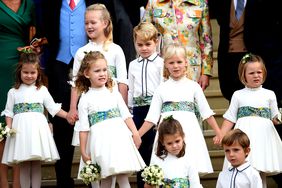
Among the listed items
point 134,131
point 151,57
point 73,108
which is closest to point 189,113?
point 134,131

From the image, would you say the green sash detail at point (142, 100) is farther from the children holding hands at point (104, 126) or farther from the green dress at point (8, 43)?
the green dress at point (8, 43)

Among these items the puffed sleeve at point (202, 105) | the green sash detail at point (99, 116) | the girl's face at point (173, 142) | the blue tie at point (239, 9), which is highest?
the blue tie at point (239, 9)

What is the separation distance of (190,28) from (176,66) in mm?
665

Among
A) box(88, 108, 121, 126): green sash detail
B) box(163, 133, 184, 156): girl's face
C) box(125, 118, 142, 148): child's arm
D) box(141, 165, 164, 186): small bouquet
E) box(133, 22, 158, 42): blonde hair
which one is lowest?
box(141, 165, 164, 186): small bouquet

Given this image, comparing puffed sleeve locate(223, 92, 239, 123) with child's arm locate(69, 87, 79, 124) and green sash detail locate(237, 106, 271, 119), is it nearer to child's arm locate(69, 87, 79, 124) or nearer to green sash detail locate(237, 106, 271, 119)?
green sash detail locate(237, 106, 271, 119)

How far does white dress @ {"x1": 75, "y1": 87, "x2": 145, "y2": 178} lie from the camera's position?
824 cm

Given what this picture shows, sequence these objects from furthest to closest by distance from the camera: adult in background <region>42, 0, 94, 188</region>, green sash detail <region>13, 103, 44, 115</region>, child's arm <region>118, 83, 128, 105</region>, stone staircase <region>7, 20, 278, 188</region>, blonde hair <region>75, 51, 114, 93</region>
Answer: stone staircase <region>7, 20, 278, 188</region>, adult in background <region>42, 0, 94, 188</region>, green sash detail <region>13, 103, 44, 115</region>, child's arm <region>118, 83, 128, 105</region>, blonde hair <region>75, 51, 114, 93</region>

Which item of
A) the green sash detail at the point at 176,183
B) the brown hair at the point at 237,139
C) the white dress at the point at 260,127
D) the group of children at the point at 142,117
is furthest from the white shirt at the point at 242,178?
the white dress at the point at 260,127

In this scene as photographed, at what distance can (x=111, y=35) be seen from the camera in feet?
29.8

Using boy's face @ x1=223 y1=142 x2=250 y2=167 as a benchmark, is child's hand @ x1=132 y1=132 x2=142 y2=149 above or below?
above

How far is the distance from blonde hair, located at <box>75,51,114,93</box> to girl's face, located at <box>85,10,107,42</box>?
1.46ft

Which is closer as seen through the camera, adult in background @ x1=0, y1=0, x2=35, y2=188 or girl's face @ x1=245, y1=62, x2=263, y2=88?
girl's face @ x1=245, y1=62, x2=263, y2=88

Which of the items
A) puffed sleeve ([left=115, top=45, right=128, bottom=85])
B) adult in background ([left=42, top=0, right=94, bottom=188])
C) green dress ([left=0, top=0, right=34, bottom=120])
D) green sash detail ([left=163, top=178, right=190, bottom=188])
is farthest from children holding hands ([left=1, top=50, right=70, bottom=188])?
green sash detail ([left=163, top=178, right=190, bottom=188])

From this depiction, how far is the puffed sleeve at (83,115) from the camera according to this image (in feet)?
27.5
